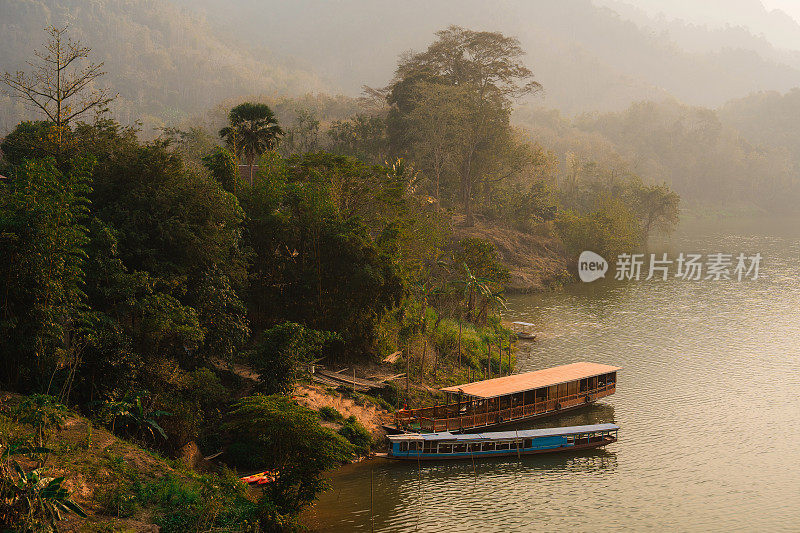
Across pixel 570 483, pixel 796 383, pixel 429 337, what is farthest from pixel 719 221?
pixel 570 483

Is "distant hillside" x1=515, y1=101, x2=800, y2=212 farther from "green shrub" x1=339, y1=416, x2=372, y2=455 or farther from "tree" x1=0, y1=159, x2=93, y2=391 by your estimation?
"tree" x1=0, y1=159, x2=93, y2=391

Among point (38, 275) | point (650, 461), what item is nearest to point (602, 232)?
point (650, 461)

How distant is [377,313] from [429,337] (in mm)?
5214

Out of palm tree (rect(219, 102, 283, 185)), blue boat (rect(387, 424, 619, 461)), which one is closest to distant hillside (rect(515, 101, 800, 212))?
palm tree (rect(219, 102, 283, 185))

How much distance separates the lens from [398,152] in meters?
79.6

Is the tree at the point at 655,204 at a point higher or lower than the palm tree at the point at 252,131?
higher

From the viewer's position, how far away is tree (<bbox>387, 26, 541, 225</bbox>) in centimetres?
7744

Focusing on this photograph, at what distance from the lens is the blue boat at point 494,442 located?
28172 millimetres

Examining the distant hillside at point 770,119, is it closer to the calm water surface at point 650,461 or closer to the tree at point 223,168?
the calm water surface at point 650,461

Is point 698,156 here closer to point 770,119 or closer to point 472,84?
point 770,119

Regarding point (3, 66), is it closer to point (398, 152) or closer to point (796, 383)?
point (398, 152)
